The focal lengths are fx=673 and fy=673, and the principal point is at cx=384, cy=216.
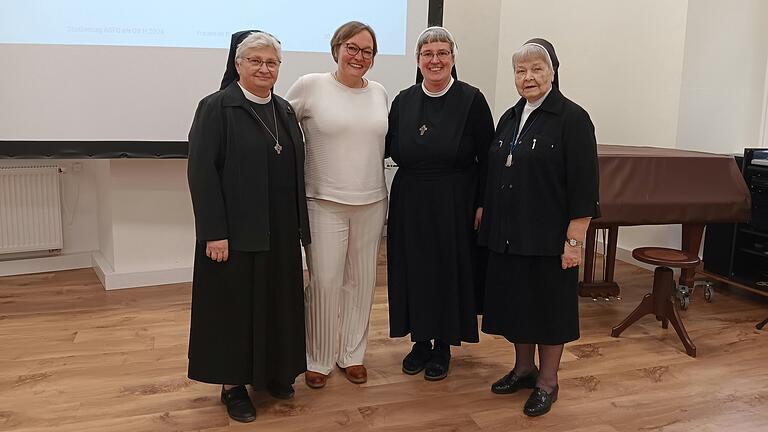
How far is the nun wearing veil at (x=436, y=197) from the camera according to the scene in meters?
2.66

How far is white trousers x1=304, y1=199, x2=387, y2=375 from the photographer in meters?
2.68

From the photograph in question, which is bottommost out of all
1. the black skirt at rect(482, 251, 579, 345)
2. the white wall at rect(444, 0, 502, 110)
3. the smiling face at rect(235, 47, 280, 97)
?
the black skirt at rect(482, 251, 579, 345)

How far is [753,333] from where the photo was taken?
360 cm

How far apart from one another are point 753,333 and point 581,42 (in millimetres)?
2693

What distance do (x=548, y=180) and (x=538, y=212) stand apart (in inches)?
4.8

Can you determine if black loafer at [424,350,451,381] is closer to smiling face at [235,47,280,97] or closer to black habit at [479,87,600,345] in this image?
black habit at [479,87,600,345]

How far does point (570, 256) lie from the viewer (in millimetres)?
2447

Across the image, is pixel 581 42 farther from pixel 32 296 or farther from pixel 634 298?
pixel 32 296

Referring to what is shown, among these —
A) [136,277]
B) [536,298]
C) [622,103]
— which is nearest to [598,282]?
[622,103]

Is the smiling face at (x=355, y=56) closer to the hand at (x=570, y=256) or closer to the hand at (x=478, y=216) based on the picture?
→ the hand at (x=478, y=216)

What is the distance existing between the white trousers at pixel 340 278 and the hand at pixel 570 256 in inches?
29.8

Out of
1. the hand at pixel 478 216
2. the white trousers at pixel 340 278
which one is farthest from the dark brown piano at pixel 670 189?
the white trousers at pixel 340 278

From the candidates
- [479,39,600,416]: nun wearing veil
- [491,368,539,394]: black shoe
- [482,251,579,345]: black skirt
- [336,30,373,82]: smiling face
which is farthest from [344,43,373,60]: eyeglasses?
[491,368,539,394]: black shoe

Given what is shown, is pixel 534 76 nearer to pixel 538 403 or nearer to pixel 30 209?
pixel 538 403
